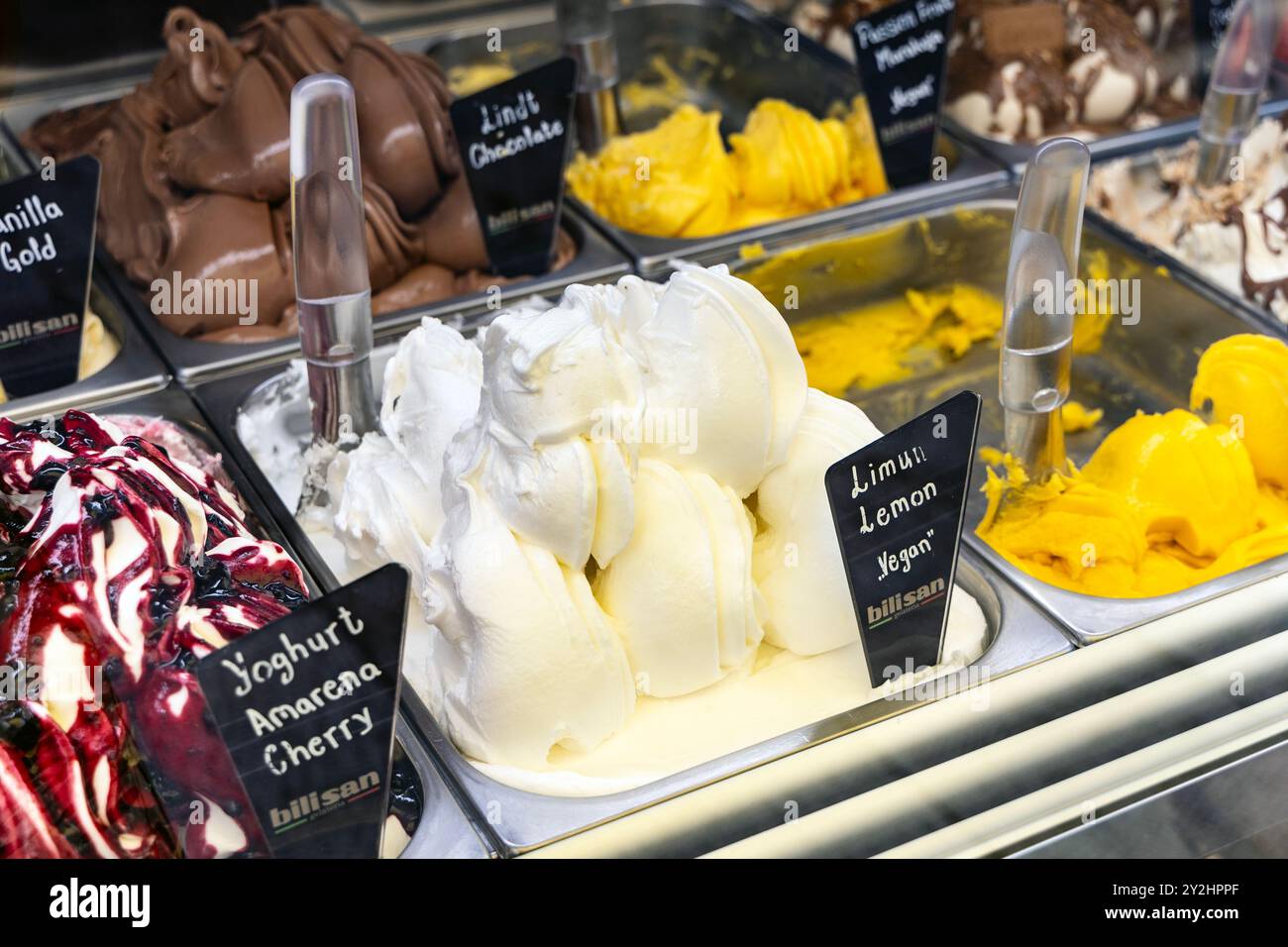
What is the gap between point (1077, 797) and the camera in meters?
1.37

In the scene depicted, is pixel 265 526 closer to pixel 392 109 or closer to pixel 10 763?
pixel 10 763

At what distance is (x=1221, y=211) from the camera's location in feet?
7.80

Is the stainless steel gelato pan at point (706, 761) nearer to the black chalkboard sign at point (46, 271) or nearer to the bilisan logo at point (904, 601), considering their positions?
the bilisan logo at point (904, 601)

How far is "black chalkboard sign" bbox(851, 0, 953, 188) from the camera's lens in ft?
7.59

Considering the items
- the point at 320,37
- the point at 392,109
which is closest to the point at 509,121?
the point at 392,109

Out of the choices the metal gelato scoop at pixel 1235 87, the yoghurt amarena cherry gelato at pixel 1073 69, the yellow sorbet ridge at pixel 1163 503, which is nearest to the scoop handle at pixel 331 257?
the yellow sorbet ridge at pixel 1163 503

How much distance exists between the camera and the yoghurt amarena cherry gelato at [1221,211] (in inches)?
88.6

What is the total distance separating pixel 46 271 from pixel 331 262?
21.9 inches

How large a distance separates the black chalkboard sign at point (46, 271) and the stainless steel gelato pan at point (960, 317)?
0.93 metres

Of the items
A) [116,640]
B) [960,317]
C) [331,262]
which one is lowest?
[960,317]

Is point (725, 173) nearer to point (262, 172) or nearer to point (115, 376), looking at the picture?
point (262, 172)

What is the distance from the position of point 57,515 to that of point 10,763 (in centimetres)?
26
